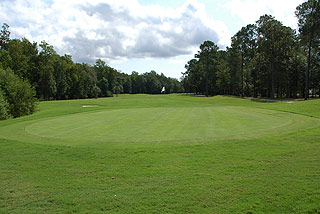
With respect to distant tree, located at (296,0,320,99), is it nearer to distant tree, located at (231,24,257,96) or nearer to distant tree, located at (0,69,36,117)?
distant tree, located at (231,24,257,96)

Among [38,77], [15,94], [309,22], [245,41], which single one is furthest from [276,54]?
[38,77]

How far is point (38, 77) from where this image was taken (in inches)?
3132

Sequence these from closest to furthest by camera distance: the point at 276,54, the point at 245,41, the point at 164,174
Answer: the point at 164,174 < the point at 276,54 < the point at 245,41

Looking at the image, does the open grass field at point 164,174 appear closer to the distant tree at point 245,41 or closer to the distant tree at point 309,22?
the distant tree at point 309,22

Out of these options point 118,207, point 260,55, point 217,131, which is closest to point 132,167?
point 118,207

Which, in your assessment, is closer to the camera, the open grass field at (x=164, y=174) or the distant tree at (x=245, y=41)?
the open grass field at (x=164, y=174)

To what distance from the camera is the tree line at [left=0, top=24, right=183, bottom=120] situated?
31.6 m

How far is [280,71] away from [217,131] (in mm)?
54942

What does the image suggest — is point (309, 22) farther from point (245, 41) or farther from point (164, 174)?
point (164, 174)

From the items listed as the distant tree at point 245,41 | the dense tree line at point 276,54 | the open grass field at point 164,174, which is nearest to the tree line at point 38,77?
the open grass field at point 164,174

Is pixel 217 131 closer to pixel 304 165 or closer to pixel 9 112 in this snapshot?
pixel 304 165

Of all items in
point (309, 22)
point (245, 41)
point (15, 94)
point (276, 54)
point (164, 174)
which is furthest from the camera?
point (245, 41)

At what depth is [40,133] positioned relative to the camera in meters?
13.1

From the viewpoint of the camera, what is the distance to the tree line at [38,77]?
104 ft
